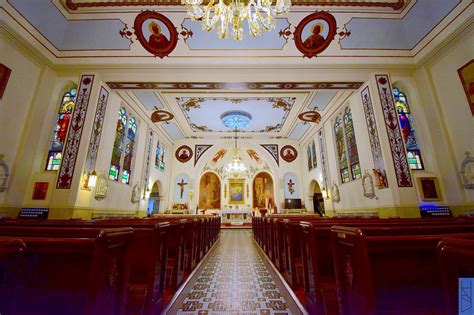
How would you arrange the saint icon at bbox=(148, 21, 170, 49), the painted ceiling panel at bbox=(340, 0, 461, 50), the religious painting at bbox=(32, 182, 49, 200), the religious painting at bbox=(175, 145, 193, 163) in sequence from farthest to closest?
the religious painting at bbox=(175, 145, 193, 163) < the saint icon at bbox=(148, 21, 170, 49) < the painted ceiling panel at bbox=(340, 0, 461, 50) < the religious painting at bbox=(32, 182, 49, 200)

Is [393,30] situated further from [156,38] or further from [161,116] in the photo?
[161,116]

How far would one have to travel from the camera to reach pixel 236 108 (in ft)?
30.3

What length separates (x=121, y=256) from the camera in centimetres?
124

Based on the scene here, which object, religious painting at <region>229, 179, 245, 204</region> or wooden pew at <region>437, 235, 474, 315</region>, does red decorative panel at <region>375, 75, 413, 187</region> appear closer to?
wooden pew at <region>437, 235, 474, 315</region>

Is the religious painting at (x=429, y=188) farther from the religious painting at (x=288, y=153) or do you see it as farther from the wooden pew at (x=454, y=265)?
the religious painting at (x=288, y=153)

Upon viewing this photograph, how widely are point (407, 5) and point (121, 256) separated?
843cm

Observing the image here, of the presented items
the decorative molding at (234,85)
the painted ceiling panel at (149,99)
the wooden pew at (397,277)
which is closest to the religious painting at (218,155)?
the painted ceiling panel at (149,99)

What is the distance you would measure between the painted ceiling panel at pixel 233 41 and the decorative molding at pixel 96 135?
314cm

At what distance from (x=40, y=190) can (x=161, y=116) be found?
5235 millimetres

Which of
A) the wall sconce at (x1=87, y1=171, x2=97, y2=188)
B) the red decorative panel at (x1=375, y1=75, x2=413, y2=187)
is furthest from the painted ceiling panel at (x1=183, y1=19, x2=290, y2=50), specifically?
the wall sconce at (x1=87, y1=171, x2=97, y2=188)

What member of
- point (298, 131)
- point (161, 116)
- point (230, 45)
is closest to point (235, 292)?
point (230, 45)

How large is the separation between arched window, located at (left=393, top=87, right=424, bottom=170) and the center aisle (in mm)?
5274

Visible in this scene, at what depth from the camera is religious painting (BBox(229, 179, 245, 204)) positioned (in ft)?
44.6

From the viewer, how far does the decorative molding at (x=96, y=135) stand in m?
5.25
